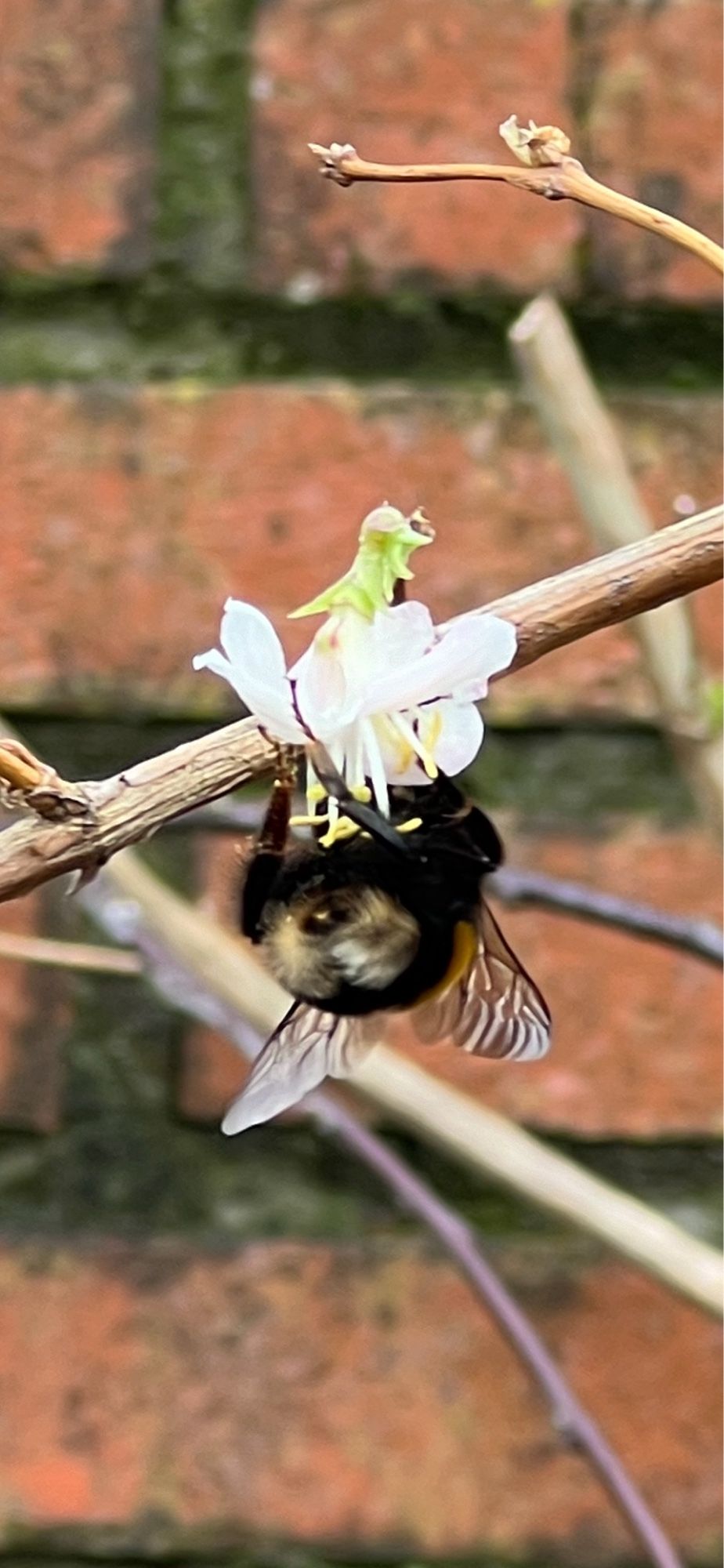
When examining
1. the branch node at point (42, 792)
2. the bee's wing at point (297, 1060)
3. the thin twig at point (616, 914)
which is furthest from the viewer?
the thin twig at point (616, 914)

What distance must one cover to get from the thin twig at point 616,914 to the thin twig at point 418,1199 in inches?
3.1

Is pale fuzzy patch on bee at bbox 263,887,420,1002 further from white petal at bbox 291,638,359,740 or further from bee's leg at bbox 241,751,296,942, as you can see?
white petal at bbox 291,638,359,740

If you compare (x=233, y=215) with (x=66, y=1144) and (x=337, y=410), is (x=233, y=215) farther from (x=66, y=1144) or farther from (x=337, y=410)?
(x=66, y=1144)

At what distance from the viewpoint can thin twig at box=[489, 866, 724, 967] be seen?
41 cm

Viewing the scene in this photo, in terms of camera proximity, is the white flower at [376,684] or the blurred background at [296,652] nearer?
the white flower at [376,684]

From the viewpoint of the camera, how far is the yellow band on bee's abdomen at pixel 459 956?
35 centimetres

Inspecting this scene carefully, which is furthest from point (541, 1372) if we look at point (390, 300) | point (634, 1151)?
point (390, 300)

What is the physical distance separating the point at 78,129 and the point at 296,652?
0.15 m

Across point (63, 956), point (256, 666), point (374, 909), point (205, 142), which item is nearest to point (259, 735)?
point (256, 666)

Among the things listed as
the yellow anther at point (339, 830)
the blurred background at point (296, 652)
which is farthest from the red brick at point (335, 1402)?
the yellow anther at point (339, 830)

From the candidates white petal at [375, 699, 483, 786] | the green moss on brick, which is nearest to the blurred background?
the green moss on brick

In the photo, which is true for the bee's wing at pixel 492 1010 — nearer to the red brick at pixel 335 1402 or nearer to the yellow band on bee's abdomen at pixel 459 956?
the yellow band on bee's abdomen at pixel 459 956

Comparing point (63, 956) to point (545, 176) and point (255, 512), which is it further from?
point (545, 176)

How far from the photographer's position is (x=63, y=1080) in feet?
1.67
